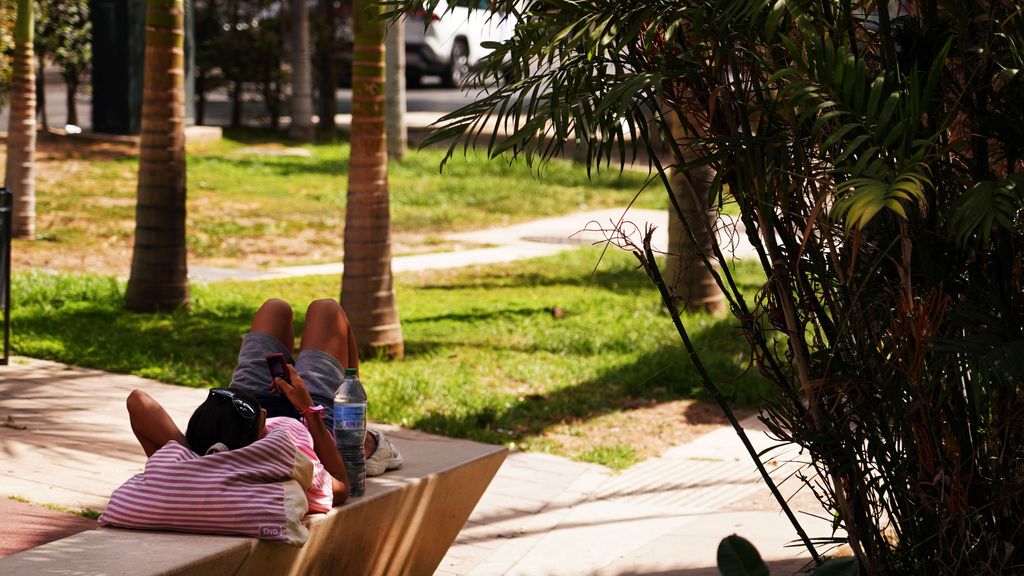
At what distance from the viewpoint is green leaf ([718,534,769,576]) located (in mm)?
3916

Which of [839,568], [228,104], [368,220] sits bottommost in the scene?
[839,568]

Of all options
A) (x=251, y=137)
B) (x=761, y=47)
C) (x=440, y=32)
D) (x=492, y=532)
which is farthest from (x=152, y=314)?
(x=440, y=32)

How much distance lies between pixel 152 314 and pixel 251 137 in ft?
41.9

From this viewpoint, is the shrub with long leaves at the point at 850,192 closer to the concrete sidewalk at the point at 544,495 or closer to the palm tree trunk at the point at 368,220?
the concrete sidewalk at the point at 544,495

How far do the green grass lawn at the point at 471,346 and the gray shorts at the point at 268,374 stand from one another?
214 centimetres

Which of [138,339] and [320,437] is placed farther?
[138,339]

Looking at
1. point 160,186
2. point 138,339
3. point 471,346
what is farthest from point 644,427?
point 160,186

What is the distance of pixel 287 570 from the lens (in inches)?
163

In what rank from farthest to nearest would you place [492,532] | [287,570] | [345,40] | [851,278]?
[345,40], [492,532], [287,570], [851,278]

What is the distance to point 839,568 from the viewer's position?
407cm

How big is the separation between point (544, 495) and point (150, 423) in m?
2.69

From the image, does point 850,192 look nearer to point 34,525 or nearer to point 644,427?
point 34,525

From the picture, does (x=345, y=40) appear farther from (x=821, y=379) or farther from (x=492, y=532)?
(x=821, y=379)

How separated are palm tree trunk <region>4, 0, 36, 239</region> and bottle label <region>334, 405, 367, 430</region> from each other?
9.30 m
